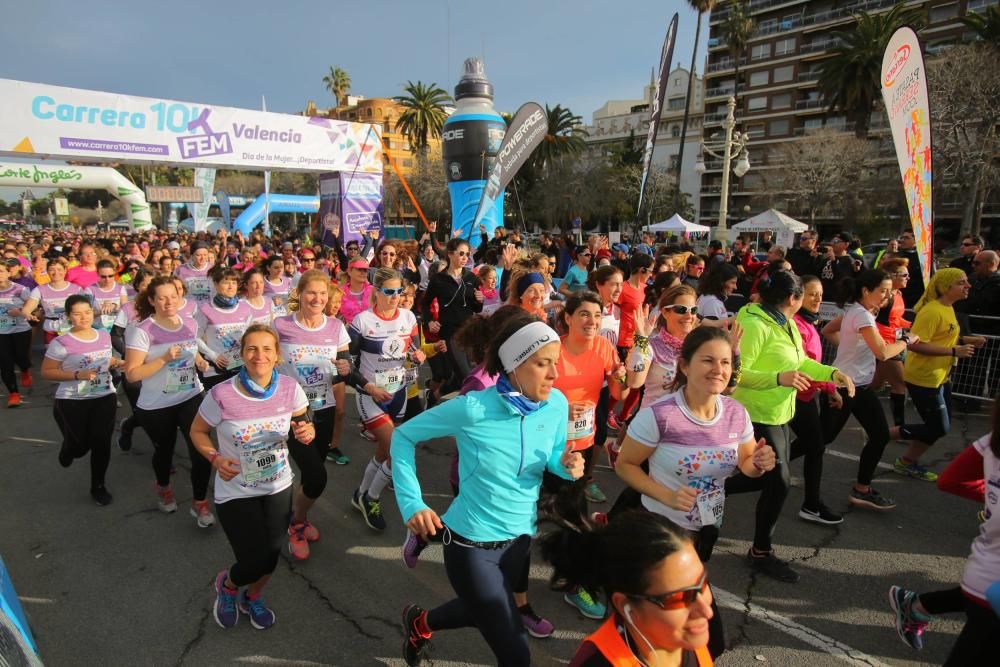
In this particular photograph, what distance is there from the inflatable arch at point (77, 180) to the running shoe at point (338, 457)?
27098 mm

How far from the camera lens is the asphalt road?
300cm

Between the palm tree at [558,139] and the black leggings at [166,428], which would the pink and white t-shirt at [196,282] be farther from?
the palm tree at [558,139]

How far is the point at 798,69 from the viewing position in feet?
188

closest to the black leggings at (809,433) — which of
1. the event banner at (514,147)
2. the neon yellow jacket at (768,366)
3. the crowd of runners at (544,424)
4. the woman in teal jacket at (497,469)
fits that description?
the crowd of runners at (544,424)

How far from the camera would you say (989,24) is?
31.1 meters

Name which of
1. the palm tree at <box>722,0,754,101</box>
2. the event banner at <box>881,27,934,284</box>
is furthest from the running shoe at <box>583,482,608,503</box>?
the palm tree at <box>722,0,754,101</box>

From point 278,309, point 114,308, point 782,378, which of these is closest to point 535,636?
point 782,378

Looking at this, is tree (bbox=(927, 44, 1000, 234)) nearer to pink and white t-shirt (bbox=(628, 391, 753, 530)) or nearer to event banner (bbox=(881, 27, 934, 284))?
event banner (bbox=(881, 27, 934, 284))

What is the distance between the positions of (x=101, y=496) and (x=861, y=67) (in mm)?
51948

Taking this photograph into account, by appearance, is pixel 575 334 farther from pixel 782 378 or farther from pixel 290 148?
pixel 290 148

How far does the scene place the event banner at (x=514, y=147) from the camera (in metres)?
11.2

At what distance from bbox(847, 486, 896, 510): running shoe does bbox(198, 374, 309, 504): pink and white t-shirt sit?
4292mm

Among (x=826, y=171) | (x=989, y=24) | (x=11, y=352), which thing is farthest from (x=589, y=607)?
(x=826, y=171)

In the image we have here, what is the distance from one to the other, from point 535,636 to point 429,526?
1371 mm
